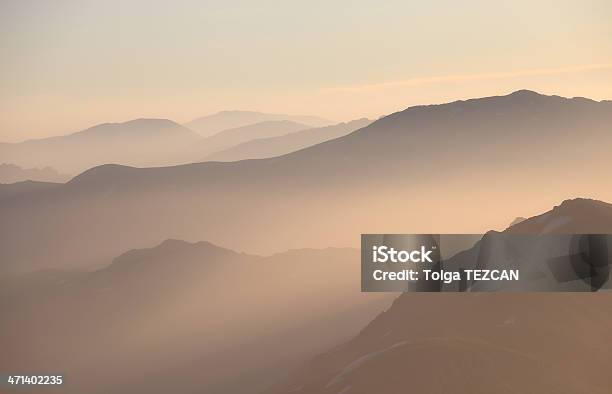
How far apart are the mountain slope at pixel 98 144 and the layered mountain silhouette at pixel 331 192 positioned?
305 millimetres

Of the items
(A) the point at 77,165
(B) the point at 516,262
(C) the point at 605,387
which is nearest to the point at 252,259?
(A) the point at 77,165

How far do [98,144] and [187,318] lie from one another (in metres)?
2.77

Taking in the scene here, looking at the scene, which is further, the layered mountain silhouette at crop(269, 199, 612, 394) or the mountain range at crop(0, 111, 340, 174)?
the mountain range at crop(0, 111, 340, 174)

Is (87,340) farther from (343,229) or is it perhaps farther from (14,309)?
(343,229)

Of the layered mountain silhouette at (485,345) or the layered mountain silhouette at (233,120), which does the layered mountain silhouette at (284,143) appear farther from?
the layered mountain silhouette at (485,345)

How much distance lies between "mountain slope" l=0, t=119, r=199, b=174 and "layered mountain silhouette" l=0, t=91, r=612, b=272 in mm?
305

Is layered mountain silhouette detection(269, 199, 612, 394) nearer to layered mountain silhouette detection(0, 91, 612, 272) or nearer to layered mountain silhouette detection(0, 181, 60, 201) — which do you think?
layered mountain silhouette detection(0, 91, 612, 272)

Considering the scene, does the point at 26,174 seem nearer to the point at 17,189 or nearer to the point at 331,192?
the point at 17,189

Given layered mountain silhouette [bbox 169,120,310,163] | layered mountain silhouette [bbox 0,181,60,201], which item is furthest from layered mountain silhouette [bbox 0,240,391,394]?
layered mountain silhouette [bbox 169,120,310,163]

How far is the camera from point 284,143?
32.6ft

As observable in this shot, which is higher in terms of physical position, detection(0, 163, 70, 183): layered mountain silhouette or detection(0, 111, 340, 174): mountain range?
detection(0, 111, 340, 174): mountain range

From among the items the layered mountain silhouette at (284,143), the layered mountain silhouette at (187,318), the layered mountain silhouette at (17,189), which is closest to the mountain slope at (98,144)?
the layered mountain silhouette at (17,189)

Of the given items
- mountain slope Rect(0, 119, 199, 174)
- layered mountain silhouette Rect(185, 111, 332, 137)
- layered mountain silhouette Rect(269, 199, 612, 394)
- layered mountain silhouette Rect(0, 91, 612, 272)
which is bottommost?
layered mountain silhouette Rect(269, 199, 612, 394)

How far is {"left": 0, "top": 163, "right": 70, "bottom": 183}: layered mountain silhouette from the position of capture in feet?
31.4
